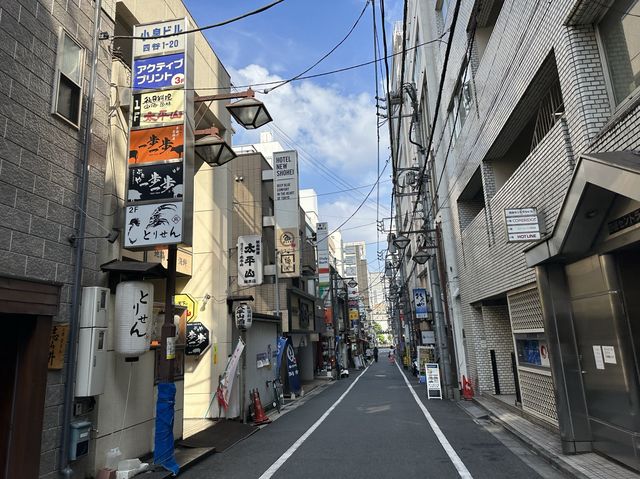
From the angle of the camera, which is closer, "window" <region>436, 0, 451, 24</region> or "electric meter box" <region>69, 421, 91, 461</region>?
"electric meter box" <region>69, 421, 91, 461</region>

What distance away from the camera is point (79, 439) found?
6.73 meters

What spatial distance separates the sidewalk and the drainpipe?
24.3 ft

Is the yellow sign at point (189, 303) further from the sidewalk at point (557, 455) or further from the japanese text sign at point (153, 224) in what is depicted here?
the sidewalk at point (557, 455)

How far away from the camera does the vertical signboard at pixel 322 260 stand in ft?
118

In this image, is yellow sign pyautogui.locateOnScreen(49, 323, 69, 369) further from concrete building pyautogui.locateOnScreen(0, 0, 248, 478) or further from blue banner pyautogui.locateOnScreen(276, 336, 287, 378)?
blue banner pyautogui.locateOnScreen(276, 336, 287, 378)

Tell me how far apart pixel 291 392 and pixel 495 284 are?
36.8 ft

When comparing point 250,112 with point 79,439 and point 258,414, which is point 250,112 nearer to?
point 79,439

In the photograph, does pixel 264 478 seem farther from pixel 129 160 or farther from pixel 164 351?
pixel 129 160

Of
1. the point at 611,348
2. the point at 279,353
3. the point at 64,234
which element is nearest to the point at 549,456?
the point at 611,348

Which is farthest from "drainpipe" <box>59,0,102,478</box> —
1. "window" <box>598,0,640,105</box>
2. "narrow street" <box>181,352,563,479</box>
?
"window" <box>598,0,640,105</box>

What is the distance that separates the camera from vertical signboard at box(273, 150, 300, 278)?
70.2ft

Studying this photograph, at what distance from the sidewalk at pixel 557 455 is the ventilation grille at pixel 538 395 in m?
0.30

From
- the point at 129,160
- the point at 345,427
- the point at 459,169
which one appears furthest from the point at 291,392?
the point at 129,160

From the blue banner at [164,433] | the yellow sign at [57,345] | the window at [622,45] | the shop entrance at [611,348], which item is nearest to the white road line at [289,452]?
the blue banner at [164,433]
